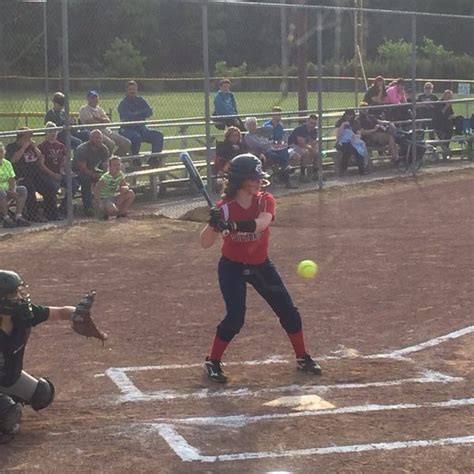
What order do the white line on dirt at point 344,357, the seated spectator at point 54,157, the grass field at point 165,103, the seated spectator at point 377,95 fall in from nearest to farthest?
the white line on dirt at point 344,357, the seated spectator at point 54,157, the grass field at point 165,103, the seated spectator at point 377,95

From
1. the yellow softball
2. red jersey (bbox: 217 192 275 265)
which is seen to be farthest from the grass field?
red jersey (bbox: 217 192 275 265)

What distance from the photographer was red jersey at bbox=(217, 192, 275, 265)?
21.6 ft

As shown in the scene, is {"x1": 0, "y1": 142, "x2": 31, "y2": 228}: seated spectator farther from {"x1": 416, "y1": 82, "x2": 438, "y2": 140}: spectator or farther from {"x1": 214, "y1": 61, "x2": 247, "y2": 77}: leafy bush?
{"x1": 416, "y1": 82, "x2": 438, "y2": 140}: spectator

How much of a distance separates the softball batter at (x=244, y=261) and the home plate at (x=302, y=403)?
507 millimetres

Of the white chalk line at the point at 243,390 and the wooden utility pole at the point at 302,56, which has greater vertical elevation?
the wooden utility pole at the point at 302,56

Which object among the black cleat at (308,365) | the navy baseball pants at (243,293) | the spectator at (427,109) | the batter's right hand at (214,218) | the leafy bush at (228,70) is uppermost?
the leafy bush at (228,70)

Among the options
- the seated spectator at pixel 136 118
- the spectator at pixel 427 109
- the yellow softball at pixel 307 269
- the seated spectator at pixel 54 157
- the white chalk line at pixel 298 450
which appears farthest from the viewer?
the spectator at pixel 427 109

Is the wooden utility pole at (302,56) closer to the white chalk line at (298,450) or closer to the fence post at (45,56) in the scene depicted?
the fence post at (45,56)

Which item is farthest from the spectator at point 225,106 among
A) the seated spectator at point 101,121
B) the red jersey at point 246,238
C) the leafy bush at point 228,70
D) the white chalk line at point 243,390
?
the white chalk line at point 243,390

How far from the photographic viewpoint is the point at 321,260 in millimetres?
11102

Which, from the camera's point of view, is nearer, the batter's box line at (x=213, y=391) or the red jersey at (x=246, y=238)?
the batter's box line at (x=213, y=391)

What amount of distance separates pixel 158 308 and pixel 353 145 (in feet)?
35.9

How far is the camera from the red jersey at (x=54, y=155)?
13672 millimetres

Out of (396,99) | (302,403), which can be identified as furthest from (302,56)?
(302,403)
